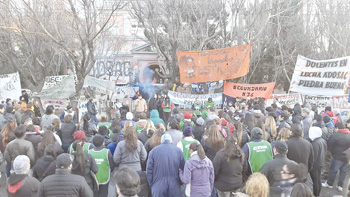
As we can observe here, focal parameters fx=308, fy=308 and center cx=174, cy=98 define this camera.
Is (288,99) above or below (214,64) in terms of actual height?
below

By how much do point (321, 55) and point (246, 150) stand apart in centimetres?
1924

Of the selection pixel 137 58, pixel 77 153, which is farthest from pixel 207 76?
pixel 137 58

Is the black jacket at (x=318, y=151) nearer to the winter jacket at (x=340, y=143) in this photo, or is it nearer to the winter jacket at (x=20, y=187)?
the winter jacket at (x=340, y=143)

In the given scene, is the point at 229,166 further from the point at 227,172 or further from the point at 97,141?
the point at 97,141

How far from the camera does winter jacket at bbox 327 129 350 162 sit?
6348 mm

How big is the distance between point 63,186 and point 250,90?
13.5m

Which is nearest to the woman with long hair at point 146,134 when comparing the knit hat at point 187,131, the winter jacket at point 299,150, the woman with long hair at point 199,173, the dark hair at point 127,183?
the knit hat at point 187,131

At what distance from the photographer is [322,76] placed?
1243 cm

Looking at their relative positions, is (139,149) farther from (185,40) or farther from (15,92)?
(185,40)

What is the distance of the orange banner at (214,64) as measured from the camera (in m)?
15.2

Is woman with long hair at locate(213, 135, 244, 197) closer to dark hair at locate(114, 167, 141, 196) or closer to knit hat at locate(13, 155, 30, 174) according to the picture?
dark hair at locate(114, 167, 141, 196)

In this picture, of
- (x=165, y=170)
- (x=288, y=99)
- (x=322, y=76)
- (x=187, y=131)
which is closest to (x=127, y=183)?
(x=165, y=170)

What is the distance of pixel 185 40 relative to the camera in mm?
20484

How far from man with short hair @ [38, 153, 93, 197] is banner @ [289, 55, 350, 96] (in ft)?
36.7
